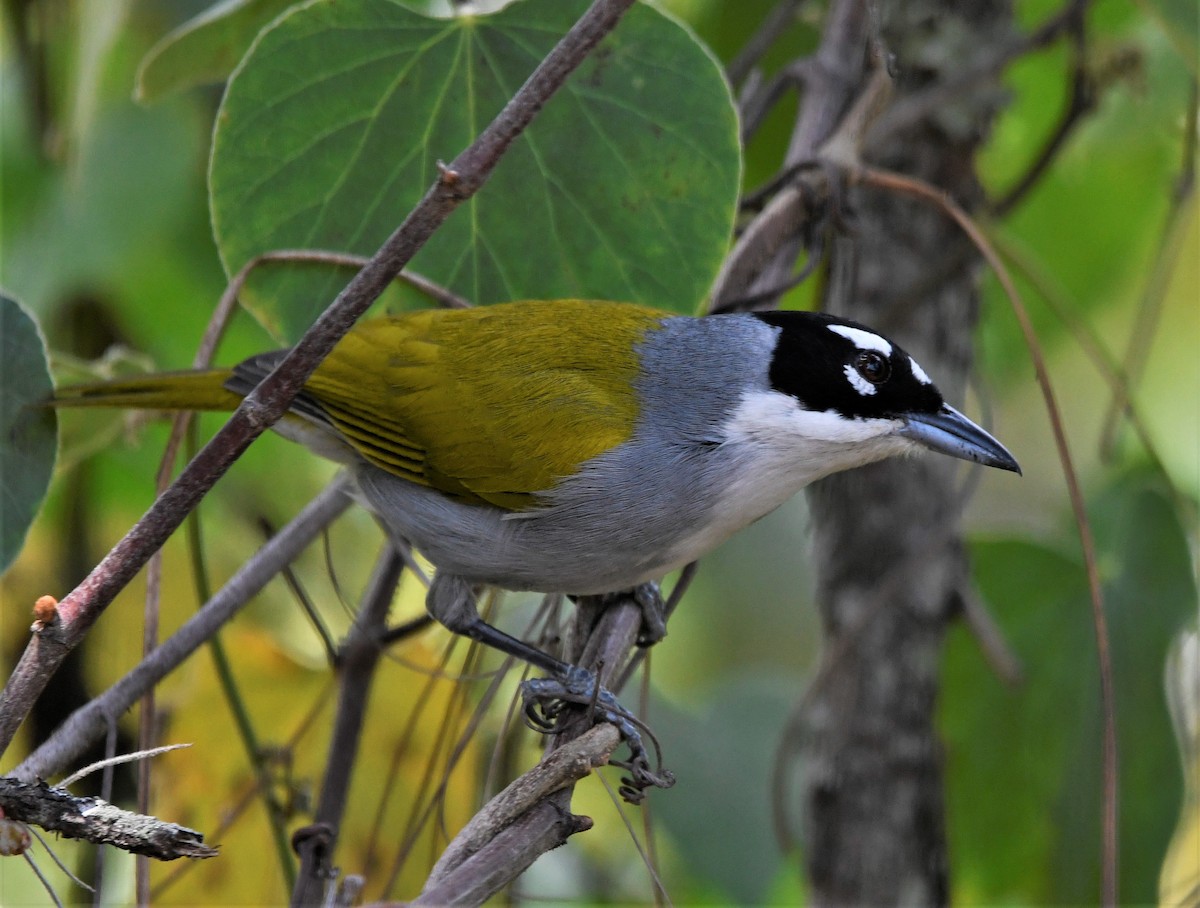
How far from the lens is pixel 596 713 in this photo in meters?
1.69

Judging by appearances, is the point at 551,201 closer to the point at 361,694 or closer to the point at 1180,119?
the point at 361,694

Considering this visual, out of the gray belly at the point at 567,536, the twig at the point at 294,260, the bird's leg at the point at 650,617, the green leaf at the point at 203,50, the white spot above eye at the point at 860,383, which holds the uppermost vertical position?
the green leaf at the point at 203,50

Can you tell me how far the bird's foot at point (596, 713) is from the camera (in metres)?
1.60

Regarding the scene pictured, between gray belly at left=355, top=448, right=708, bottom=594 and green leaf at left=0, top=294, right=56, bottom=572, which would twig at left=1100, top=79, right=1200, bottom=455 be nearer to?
gray belly at left=355, top=448, right=708, bottom=594

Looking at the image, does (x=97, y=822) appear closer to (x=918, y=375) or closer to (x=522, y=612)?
(x=918, y=375)

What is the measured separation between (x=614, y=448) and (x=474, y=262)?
17.4 inches

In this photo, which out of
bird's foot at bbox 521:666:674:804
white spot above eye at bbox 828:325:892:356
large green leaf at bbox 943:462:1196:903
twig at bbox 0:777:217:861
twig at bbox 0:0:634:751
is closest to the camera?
twig at bbox 0:777:217:861

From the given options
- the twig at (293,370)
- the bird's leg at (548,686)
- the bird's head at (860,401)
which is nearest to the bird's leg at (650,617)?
the bird's leg at (548,686)

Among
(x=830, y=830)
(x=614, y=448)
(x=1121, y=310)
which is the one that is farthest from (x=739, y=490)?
(x=1121, y=310)

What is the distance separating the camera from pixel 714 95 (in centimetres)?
208

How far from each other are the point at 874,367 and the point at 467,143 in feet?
A: 2.69

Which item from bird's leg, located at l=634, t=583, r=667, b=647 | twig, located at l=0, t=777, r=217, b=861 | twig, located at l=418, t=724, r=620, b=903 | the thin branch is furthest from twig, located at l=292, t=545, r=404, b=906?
the thin branch

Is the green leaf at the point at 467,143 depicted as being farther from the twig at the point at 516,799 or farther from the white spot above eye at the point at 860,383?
the twig at the point at 516,799

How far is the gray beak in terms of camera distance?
2.06 m
